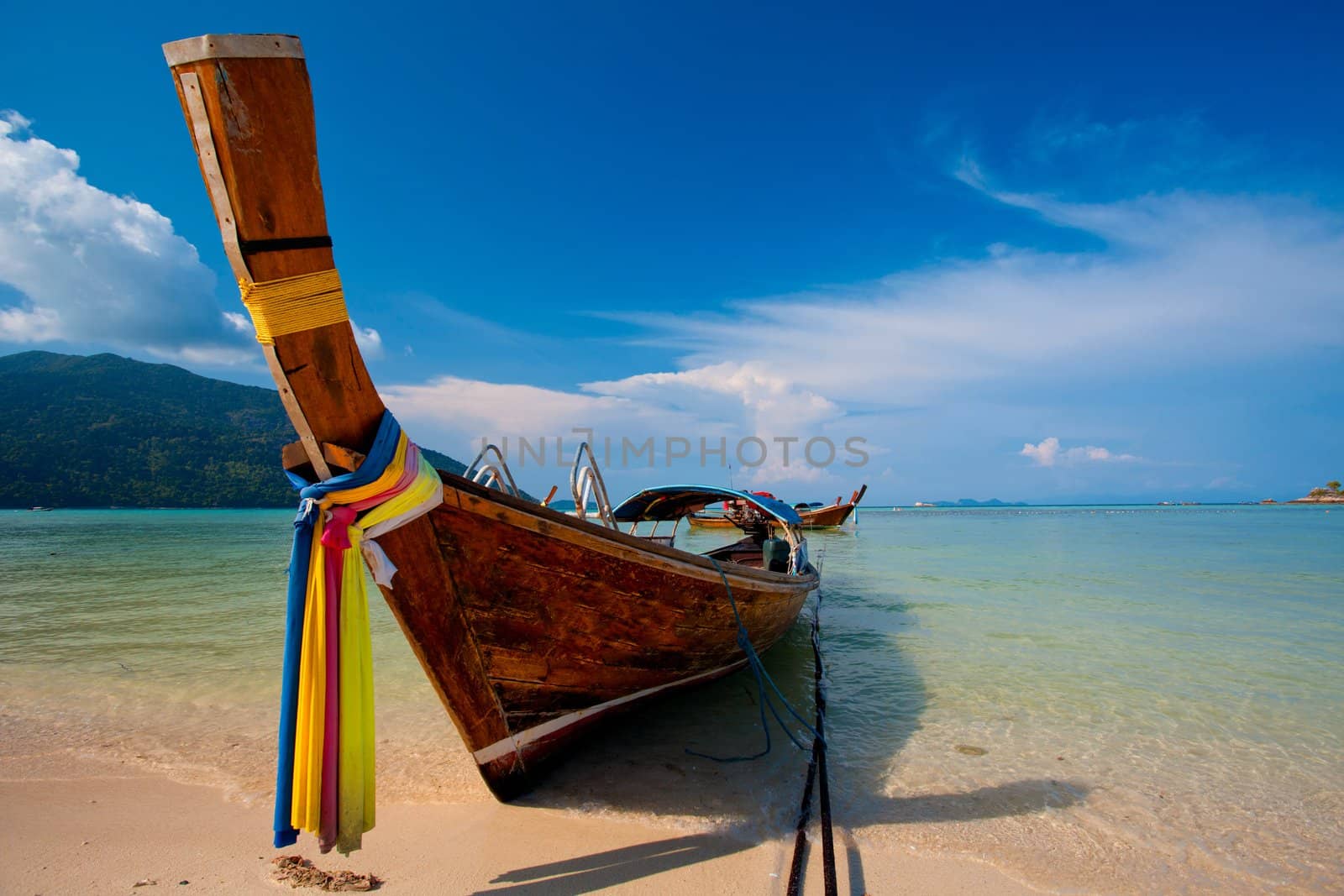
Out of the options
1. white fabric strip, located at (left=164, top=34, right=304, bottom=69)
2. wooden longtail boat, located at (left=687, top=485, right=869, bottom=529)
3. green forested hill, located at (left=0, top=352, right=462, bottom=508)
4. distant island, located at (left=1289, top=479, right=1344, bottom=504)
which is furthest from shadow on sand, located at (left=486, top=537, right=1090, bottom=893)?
distant island, located at (left=1289, top=479, right=1344, bottom=504)

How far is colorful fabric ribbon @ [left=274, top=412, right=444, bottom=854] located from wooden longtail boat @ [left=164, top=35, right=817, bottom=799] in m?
0.13

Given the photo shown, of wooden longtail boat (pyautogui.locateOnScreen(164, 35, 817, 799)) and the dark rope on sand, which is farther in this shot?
the dark rope on sand

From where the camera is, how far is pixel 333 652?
2.21 meters

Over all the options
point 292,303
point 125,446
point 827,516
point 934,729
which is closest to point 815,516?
point 827,516

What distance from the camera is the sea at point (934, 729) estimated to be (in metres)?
3.37

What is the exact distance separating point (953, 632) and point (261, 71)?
9.51 metres

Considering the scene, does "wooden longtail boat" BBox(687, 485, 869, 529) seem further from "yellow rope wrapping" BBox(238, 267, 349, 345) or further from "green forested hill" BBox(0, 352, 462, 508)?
"green forested hill" BBox(0, 352, 462, 508)

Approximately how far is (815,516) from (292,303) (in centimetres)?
3552

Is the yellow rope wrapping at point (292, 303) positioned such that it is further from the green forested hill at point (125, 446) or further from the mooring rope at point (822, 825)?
the green forested hill at point (125, 446)

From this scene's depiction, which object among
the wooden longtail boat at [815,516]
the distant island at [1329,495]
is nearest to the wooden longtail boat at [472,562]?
the wooden longtail boat at [815,516]

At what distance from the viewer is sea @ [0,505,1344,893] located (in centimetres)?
337

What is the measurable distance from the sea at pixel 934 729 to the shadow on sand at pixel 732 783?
24 mm

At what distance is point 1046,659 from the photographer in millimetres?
7047

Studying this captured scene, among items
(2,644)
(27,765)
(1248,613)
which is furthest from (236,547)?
(1248,613)
